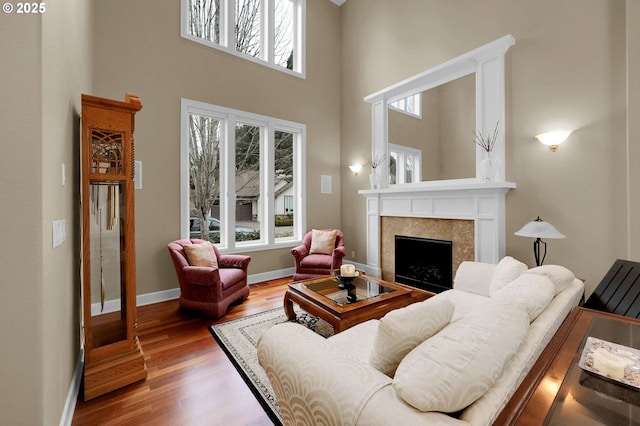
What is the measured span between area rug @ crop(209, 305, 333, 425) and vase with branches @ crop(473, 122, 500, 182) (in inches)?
101

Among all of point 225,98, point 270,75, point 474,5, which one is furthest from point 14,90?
point 474,5

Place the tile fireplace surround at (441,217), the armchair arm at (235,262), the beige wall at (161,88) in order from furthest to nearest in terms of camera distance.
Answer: the armchair arm at (235,262)
the beige wall at (161,88)
the tile fireplace surround at (441,217)

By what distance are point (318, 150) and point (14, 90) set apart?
14.3 ft

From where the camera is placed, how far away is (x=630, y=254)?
2.43 metres

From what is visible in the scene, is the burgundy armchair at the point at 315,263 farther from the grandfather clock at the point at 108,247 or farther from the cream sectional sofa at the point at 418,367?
the cream sectional sofa at the point at 418,367

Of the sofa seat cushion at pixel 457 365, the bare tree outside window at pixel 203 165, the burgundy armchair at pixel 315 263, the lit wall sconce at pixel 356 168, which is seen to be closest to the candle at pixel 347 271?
the burgundy armchair at pixel 315 263

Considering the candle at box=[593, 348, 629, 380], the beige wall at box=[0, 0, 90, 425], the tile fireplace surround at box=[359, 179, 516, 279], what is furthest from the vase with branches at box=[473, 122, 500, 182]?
the beige wall at box=[0, 0, 90, 425]

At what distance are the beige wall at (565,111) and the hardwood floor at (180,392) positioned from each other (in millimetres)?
3267

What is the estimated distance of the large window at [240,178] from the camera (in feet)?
13.2

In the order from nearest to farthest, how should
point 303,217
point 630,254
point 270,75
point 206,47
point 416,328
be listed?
point 416,328
point 630,254
point 206,47
point 270,75
point 303,217

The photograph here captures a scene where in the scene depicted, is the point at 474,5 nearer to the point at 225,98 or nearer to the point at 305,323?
the point at 225,98

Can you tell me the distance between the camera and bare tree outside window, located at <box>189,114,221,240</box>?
402cm

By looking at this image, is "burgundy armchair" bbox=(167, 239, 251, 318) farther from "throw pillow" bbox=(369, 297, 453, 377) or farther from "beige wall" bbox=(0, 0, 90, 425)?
"throw pillow" bbox=(369, 297, 453, 377)

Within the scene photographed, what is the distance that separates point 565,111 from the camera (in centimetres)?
283
